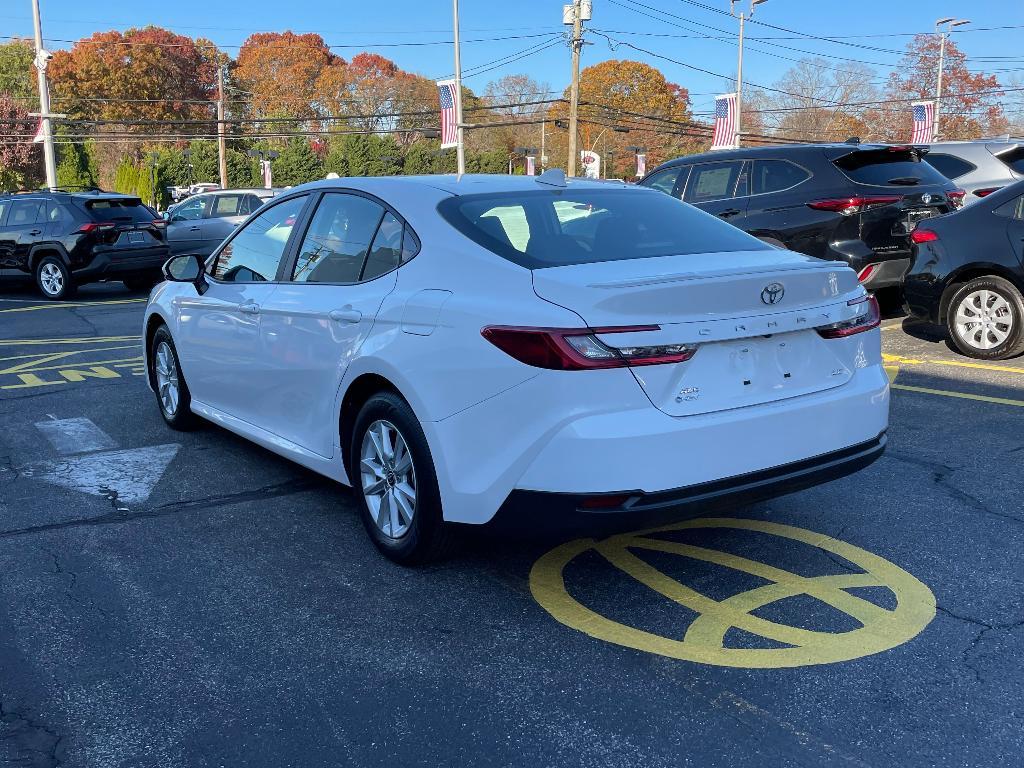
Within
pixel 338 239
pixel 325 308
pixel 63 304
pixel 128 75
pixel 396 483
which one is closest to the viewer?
pixel 396 483

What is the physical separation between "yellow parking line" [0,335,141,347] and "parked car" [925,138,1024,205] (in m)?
10.3

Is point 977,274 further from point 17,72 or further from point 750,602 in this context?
point 17,72

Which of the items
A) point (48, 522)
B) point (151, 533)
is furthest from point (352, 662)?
point (48, 522)

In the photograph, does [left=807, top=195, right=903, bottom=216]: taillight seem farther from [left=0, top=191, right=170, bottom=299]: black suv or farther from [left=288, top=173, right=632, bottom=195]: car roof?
[left=0, top=191, right=170, bottom=299]: black suv

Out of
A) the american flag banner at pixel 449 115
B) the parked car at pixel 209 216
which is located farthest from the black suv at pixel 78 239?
the american flag banner at pixel 449 115

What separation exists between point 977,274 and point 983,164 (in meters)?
5.77

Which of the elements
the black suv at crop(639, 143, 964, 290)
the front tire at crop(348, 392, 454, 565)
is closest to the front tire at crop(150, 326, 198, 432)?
the front tire at crop(348, 392, 454, 565)

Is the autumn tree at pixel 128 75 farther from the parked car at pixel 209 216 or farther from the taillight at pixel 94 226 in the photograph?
the taillight at pixel 94 226

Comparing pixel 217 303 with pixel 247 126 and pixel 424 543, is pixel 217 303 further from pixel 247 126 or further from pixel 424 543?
pixel 247 126

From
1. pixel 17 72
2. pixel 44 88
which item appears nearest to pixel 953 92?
pixel 44 88

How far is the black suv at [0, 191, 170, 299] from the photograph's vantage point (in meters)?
15.0

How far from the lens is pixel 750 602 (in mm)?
3535

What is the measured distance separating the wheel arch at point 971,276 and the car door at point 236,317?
5678 millimetres

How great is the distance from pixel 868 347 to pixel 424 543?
190 cm
